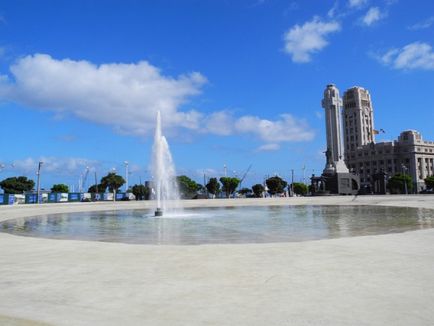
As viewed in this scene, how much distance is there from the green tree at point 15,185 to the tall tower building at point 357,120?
143 meters

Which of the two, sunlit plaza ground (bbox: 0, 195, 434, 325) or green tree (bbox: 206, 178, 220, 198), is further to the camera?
green tree (bbox: 206, 178, 220, 198)

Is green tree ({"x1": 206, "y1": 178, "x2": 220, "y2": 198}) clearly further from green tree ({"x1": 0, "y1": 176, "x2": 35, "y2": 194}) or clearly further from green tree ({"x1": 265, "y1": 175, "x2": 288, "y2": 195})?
green tree ({"x1": 0, "y1": 176, "x2": 35, "y2": 194})

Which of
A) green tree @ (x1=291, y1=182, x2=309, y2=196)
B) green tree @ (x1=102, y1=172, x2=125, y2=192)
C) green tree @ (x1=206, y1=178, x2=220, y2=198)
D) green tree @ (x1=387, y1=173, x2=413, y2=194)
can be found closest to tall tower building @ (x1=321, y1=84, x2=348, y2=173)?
green tree @ (x1=291, y1=182, x2=309, y2=196)

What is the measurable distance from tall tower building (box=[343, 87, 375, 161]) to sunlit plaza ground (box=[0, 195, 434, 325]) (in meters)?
187

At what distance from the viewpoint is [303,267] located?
8.02 m

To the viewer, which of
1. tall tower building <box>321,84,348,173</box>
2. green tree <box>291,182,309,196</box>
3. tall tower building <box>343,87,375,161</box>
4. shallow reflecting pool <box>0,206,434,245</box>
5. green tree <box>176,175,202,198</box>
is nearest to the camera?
shallow reflecting pool <box>0,206,434,245</box>

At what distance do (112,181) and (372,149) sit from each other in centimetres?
12118

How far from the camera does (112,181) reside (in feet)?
360

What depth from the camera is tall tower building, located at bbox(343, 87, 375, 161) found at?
188375mm

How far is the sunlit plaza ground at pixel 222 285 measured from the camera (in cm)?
509

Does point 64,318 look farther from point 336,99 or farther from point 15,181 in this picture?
point 336,99

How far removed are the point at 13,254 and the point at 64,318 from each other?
6382mm

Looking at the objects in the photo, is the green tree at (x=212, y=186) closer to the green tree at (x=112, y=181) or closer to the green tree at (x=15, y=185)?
the green tree at (x=112, y=181)

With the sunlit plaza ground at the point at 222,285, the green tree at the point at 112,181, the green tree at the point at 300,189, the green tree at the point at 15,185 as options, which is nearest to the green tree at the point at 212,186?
the green tree at the point at 112,181
